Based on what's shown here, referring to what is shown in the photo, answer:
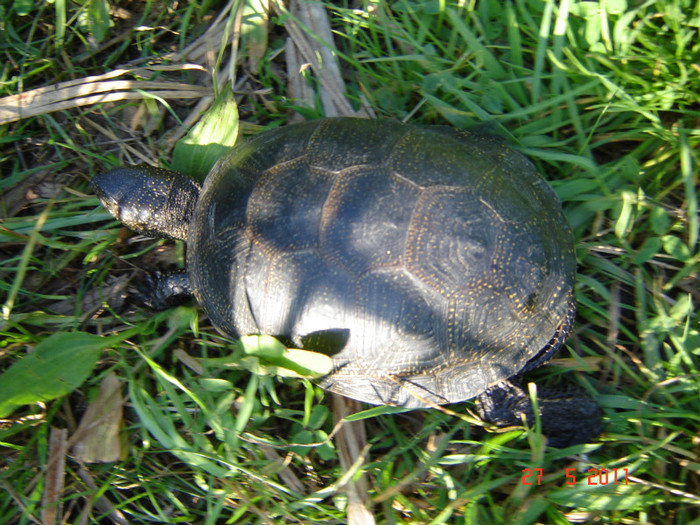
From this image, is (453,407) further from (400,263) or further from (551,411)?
(400,263)

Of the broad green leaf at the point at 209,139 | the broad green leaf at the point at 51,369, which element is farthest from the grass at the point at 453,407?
the broad green leaf at the point at 209,139

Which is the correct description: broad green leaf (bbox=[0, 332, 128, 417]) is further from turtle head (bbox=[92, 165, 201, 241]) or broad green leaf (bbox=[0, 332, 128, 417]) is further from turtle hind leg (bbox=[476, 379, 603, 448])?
turtle hind leg (bbox=[476, 379, 603, 448])

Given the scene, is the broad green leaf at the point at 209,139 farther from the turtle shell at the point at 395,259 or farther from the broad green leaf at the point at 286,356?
the broad green leaf at the point at 286,356

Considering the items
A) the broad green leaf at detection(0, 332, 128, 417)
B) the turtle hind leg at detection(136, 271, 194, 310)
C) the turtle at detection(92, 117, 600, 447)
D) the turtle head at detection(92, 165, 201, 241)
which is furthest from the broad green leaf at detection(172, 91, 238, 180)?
the broad green leaf at detection(0, 332, 128, 417)

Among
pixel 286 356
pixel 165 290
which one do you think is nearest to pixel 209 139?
pixel 165 290

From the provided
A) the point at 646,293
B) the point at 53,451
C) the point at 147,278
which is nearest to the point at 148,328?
the point at 147,278

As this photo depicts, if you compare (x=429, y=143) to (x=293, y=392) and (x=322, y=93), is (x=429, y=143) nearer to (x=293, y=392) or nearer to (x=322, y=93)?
(x=322, y=93)
